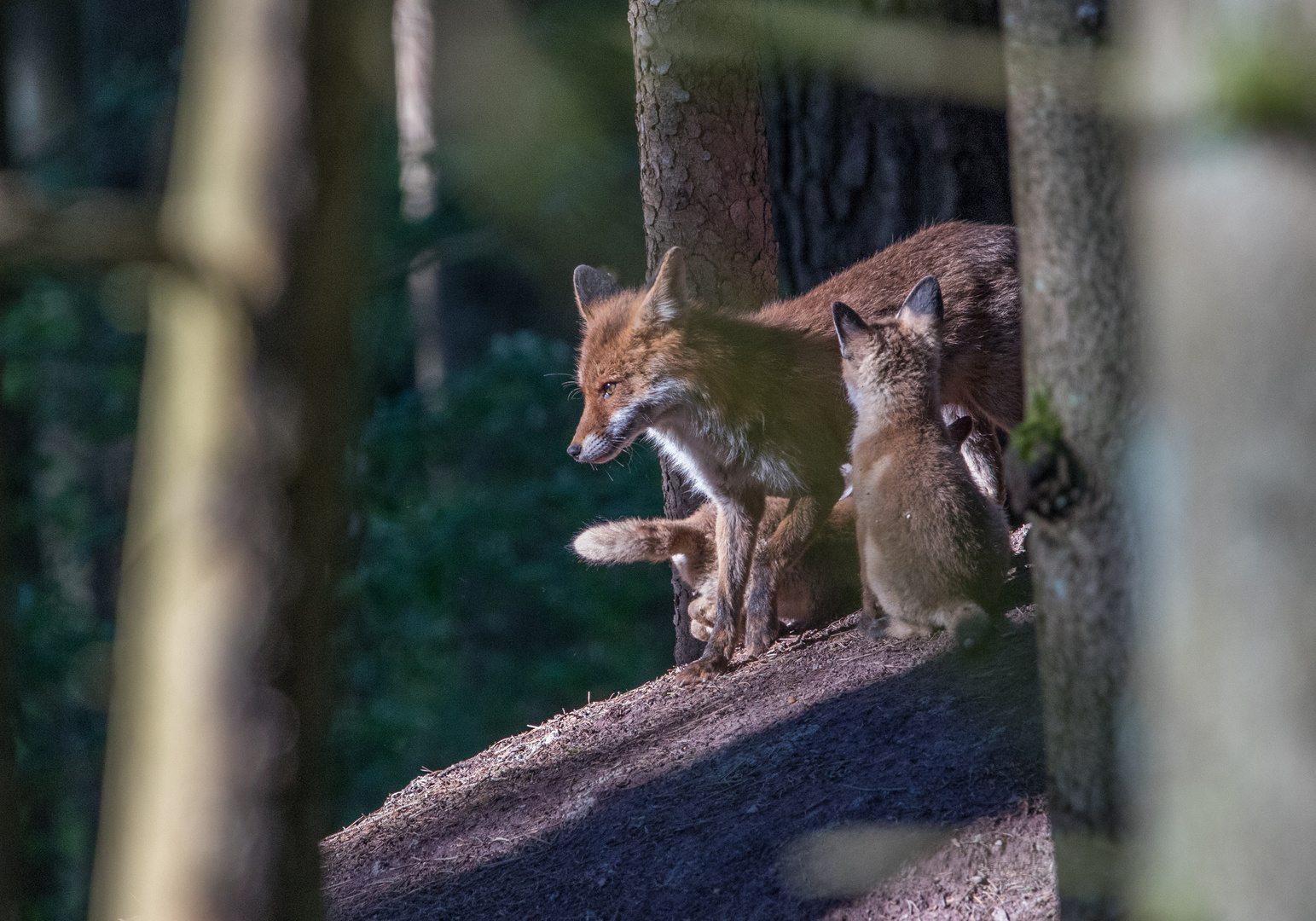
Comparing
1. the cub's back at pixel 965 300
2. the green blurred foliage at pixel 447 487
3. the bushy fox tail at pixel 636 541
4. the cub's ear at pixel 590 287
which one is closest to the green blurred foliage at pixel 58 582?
the green blurred foliage at pixel 447 487

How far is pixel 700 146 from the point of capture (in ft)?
18.4

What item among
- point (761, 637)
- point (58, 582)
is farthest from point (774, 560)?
point (58, 582)

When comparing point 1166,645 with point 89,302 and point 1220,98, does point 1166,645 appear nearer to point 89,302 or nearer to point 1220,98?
point 1220,98

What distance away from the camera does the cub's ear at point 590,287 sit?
5926mm

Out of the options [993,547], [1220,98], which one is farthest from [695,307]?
[1220,98]

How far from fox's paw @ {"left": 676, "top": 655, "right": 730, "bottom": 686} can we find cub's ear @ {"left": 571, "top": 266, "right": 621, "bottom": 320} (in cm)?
190

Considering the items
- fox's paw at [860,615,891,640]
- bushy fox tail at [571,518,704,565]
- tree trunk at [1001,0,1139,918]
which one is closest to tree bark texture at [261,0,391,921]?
tree trunk at [1001,0,1139,918]

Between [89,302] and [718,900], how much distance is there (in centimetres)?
857

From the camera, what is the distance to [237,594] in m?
1.82

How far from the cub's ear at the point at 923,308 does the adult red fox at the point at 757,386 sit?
323 mm

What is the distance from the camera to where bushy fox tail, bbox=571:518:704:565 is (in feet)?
18.1

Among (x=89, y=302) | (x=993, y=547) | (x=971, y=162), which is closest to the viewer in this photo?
(x=993, y=547)

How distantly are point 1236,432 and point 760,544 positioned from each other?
3.96m

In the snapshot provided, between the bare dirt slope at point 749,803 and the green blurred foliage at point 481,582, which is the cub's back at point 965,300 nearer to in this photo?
the bare dirt slope at point 749,803
